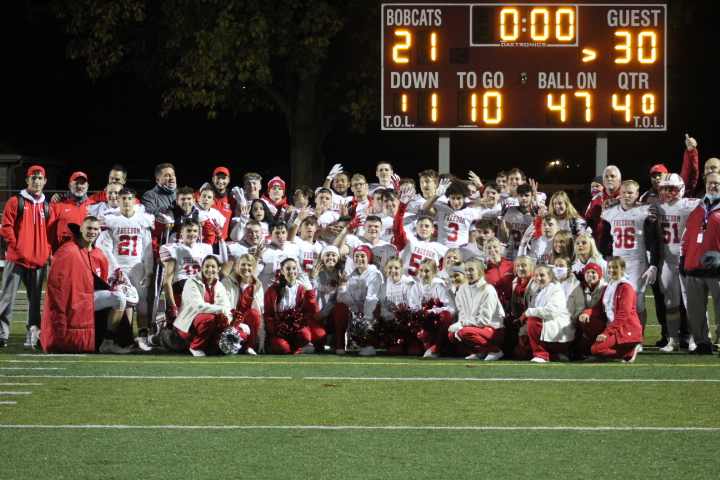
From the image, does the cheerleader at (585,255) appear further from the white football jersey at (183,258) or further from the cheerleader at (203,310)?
the white football jersey at (183,258)

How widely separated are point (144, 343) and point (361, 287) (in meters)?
2.05

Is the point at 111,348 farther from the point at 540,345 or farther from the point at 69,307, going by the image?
the point at 540,345

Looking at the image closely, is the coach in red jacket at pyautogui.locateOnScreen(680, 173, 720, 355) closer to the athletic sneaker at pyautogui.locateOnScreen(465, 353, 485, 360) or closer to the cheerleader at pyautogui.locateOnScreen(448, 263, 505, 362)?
the cheerleader at pyautogui.locateOnScreen(448, 263, 505, 362)

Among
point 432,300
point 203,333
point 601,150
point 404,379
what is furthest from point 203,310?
point 601,150

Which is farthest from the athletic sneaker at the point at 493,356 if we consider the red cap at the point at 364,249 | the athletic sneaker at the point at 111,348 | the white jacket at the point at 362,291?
the athletic sneaker at the point at 111,348

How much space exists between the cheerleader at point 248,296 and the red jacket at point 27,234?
1.80m

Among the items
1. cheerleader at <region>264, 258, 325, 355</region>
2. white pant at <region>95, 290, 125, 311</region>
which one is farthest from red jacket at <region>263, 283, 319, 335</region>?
white pant at <region>95, 290, 125, 311</region>

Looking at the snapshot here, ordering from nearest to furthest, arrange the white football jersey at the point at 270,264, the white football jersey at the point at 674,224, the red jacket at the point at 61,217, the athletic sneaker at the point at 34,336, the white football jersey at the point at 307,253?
the athletic sneaker at the point at 34,336 → the white football jersey at the point at 674,224 → the white football jersey at the point at 270,264 → the red jacket at the point at 61,217 → the white football jersey at the point at 307,253

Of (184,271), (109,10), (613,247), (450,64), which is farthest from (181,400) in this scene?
(109,10)

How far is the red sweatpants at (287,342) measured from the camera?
9.25m

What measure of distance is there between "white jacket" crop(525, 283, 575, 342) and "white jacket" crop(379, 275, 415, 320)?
1172mm

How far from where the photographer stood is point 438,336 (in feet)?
30.1

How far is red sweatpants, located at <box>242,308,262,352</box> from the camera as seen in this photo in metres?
9.19

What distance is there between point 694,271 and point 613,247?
35.2 inches
